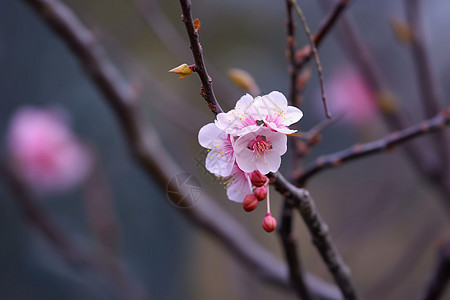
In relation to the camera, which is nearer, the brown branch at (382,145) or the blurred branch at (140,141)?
the brown branch at (382,145)

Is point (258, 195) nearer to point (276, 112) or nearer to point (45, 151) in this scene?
point (276, 112)

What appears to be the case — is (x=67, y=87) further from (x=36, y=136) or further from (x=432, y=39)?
(x=432, y=39)

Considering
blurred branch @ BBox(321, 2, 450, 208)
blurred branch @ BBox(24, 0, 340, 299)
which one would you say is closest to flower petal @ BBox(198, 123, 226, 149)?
blurred branch @ BBox(24, 0, 340, 299)

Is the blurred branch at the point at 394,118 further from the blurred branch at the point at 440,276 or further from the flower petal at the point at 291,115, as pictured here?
the flower petal at the point at 291,115

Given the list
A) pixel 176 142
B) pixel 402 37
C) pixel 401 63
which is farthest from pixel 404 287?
pixel 402 37

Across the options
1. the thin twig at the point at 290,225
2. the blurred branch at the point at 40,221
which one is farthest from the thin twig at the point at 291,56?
the blurred branch at the point at 40,221

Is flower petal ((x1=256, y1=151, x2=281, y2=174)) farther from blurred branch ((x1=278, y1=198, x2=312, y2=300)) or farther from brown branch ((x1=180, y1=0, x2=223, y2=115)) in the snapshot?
blurred branch ((x1=278, y1=198, x2=312, y2=300))
